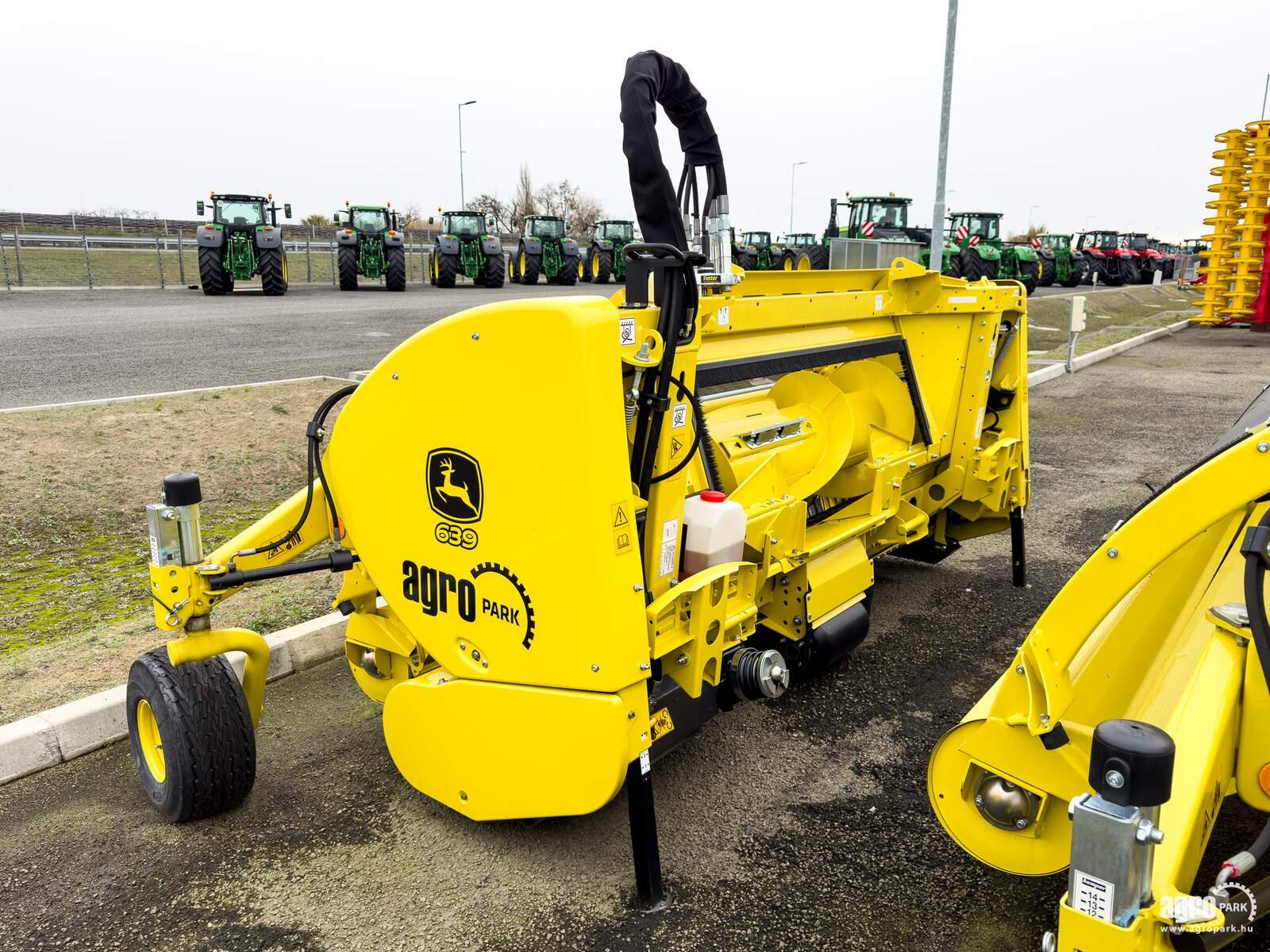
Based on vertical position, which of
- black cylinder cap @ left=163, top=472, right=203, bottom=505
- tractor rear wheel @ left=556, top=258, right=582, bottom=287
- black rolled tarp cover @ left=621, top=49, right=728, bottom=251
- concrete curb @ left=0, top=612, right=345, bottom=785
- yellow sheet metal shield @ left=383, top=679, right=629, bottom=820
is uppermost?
black rolled tarp cover @ left=621, top=49, right=728, bottom=251

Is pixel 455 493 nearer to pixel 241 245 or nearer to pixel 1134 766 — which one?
pixel 1134 766

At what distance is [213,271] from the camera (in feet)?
66.2

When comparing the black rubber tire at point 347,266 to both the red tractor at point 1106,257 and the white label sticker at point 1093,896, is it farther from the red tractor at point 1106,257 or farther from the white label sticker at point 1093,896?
the red tractor at point 1106,257

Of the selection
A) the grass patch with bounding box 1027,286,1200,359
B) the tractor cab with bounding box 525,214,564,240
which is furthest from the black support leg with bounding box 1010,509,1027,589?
the tractor cab with bounding box 525,214,564,240

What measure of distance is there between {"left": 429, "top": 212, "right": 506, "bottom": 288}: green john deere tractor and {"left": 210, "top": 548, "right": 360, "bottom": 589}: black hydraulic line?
23.4 metres

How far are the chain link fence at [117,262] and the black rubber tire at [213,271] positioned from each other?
2706mm

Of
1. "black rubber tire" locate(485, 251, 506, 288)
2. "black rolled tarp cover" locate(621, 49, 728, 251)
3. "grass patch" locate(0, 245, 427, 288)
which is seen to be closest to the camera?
"black rolled tarp cover" locate(621, 49, 728, 251)

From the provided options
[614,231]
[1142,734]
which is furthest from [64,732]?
[614,231]

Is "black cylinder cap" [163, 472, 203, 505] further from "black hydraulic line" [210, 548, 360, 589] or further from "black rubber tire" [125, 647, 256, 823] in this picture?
"black rubber tire" [125, 647, 256, 823]

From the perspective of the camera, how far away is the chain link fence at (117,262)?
899 inches

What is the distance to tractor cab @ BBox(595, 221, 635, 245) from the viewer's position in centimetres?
3142

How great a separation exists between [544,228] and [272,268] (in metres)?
11.3

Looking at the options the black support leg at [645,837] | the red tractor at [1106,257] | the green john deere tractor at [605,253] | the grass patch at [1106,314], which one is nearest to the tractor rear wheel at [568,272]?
the green john deere tractor at [605,253]

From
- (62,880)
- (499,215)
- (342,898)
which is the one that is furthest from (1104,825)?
(499,215)
